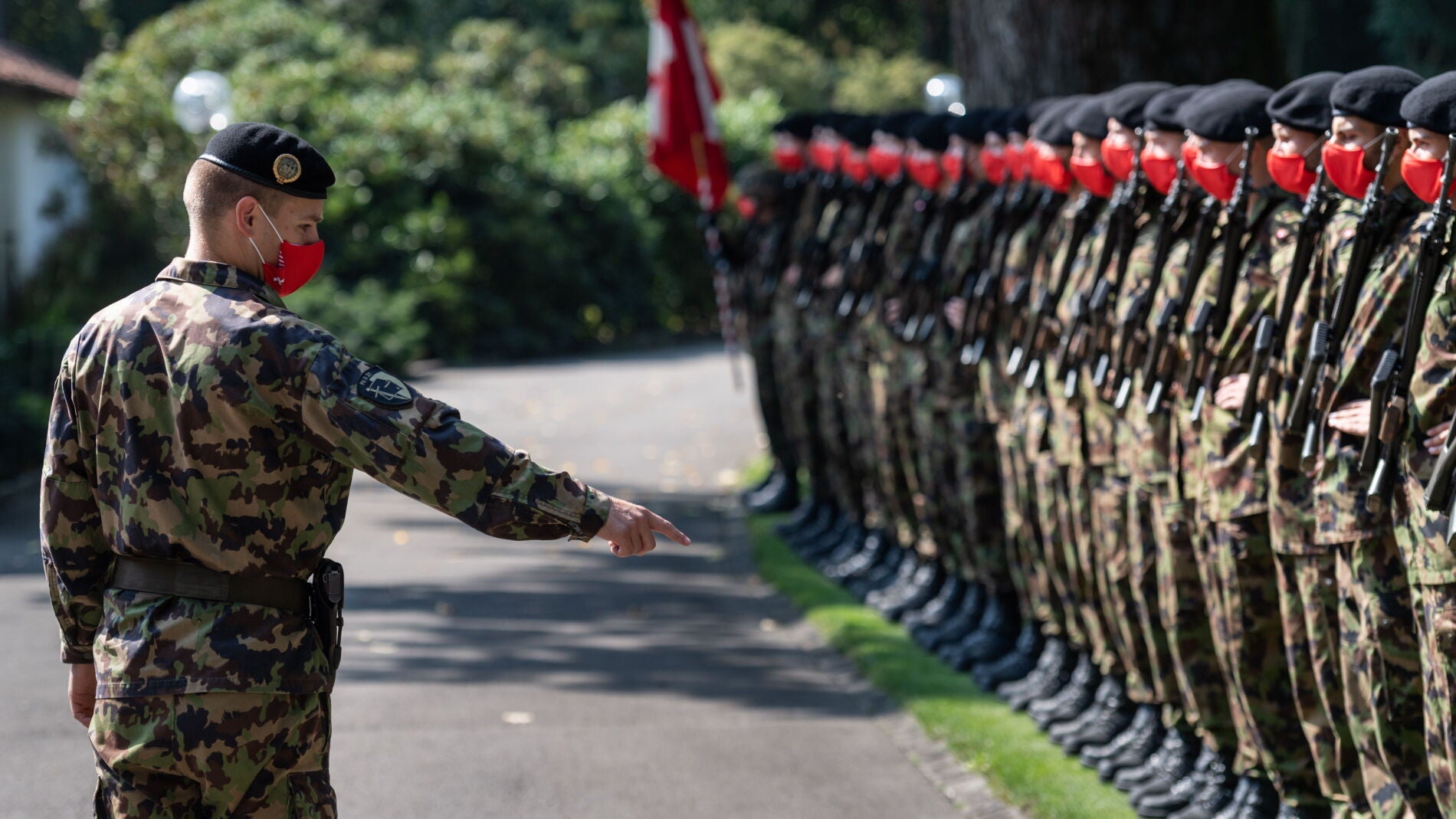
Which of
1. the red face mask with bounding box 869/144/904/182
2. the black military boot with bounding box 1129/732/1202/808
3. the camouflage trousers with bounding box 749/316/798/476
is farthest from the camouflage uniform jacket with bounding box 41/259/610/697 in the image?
the camouflage trousers with bounding box 749/316/798/476

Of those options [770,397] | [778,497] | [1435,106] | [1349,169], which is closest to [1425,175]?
[1435,106]

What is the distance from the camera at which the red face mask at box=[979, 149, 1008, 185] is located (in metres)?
7.53

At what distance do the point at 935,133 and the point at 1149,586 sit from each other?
3017mm

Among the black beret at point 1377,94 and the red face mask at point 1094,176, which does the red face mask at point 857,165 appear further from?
the black beret at point 1377,94

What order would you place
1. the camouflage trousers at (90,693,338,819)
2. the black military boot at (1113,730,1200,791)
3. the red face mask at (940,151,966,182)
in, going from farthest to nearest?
the red face mask at (940,151,966,182), the black military boot at (1113,730,1200,791), the camouflage trousers at (90,693,338,819)

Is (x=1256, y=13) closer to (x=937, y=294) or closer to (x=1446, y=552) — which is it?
(x=937, y=294)

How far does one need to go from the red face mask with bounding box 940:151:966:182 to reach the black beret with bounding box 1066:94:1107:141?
1.44 m

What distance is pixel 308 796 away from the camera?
3729 millimetres

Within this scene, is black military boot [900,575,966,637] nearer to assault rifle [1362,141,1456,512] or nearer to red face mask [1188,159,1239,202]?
red face mask [1188,159,1239,202]

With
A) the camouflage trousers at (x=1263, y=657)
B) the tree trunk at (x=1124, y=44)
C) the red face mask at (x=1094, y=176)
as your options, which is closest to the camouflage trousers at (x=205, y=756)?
the camouflage trousers at (x=1263, y=657)

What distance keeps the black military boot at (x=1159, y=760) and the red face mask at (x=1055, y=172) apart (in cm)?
206

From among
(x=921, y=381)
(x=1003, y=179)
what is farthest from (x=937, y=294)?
(x=1003, y=179)

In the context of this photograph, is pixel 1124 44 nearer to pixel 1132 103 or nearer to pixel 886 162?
A: pixel 886 162

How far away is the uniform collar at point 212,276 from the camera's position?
366cm
